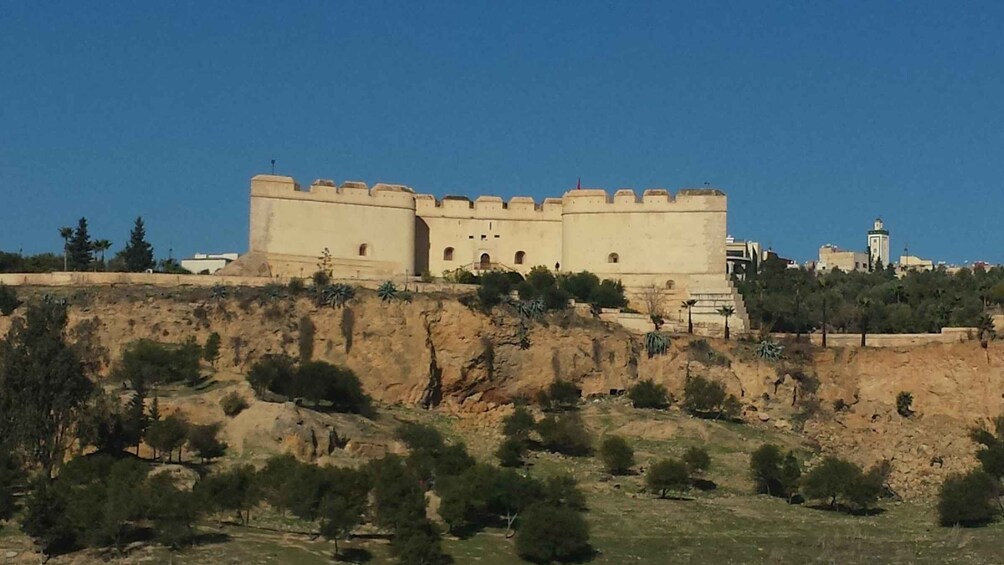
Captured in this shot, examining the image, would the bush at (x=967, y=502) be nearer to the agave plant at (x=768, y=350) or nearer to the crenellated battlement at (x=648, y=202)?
the agave plant at (x=768, y=350)

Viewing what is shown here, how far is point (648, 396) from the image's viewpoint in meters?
47.2

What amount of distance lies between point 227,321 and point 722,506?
15920 mm

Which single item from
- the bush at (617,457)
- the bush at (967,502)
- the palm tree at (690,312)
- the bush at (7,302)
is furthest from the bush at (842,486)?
the bush at (7,302)

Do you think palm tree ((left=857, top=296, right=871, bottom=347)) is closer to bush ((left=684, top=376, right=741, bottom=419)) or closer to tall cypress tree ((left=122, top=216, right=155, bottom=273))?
bush ((left=684, top=376, right=741, bottom=419))

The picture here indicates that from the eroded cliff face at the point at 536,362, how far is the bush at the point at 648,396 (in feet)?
3.97

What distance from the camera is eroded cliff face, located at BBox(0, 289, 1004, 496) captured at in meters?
47.4

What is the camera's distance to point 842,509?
41938mm

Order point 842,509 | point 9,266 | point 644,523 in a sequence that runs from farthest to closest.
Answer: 1. point 9,266
2. point 842,509
3. point 644,523

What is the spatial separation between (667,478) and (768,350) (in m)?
9.53

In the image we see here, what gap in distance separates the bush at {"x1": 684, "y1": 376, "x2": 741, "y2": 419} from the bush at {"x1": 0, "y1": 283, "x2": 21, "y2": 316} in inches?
778

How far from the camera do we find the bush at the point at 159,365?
142ft

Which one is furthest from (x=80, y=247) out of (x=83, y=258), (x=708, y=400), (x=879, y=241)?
(x=879, y=241)

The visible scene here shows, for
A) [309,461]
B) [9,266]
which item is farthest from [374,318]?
[9,266]

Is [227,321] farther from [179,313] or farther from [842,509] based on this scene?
[842,509]
